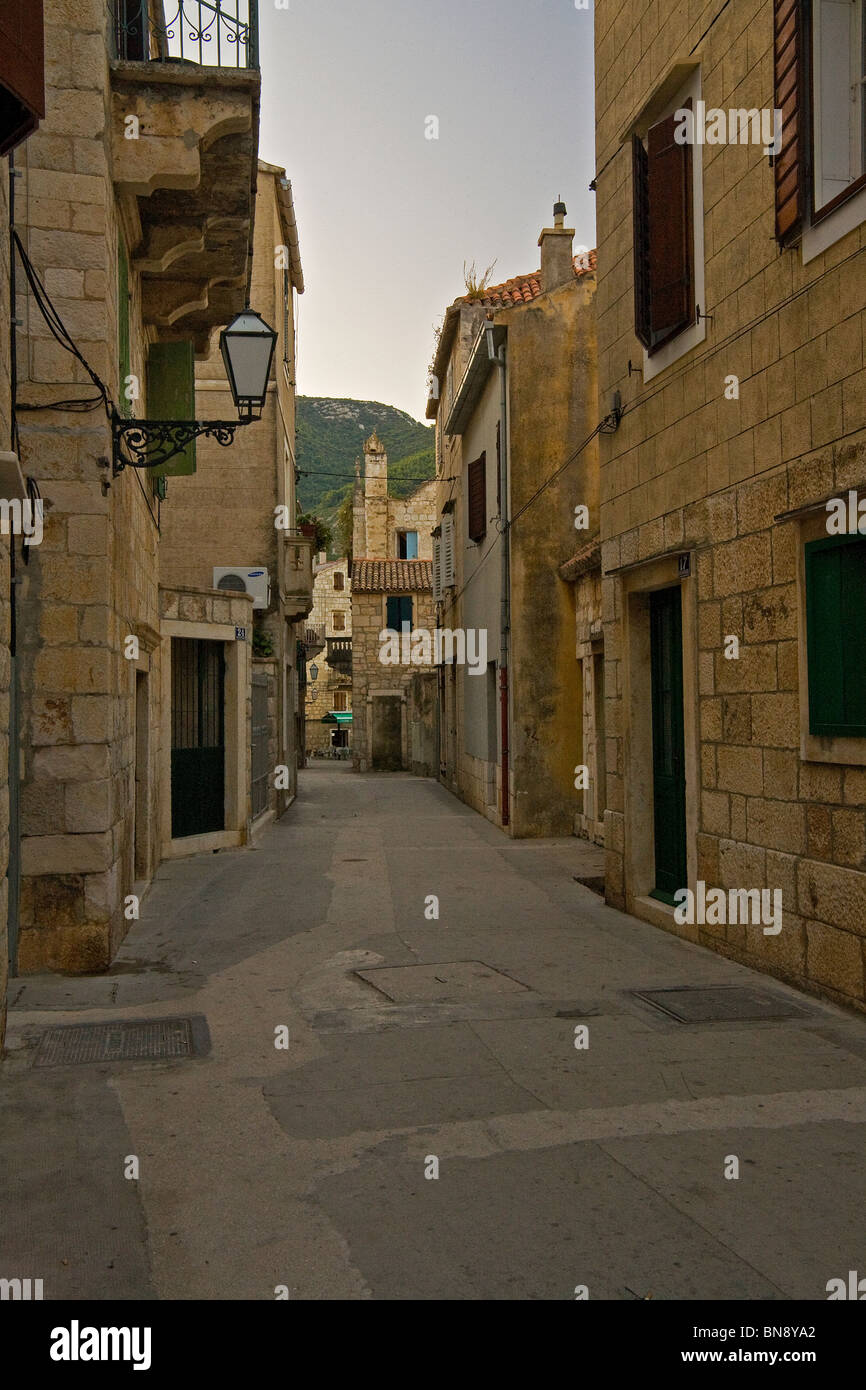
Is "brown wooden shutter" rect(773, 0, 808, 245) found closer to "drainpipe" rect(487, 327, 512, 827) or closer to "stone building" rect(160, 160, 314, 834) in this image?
"drainpipe" rect(487, 327, 512, 827)

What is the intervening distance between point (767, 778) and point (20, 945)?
15.4 feet

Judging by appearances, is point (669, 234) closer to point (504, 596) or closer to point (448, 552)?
point (504, 596)

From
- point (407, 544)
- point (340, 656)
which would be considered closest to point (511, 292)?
point (407, 544)

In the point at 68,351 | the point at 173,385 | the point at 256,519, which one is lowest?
the point at 68,351

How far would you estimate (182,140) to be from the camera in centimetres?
787

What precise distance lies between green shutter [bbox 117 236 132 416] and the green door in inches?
174

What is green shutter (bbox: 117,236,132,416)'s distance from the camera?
8188 mm

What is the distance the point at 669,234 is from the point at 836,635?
372 centimetres

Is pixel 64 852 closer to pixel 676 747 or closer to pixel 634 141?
pixel 676 747

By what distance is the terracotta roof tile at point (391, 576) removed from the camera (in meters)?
38.6

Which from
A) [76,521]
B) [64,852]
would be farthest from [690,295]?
[64,852]

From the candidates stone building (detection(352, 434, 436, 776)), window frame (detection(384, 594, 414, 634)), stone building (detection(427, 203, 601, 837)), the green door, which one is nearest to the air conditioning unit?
stone building (detection(427, 203, 601, 837))

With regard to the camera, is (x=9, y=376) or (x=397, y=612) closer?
(x=9, y=376)

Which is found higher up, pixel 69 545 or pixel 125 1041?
pixel 69 545
